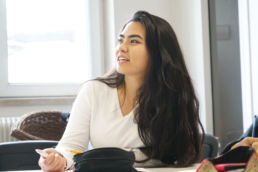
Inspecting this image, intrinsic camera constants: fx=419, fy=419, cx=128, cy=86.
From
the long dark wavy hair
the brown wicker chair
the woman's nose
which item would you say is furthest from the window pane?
the woman's nose

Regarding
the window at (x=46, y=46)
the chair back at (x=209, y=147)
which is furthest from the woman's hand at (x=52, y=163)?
the window at (x=46, y=46)

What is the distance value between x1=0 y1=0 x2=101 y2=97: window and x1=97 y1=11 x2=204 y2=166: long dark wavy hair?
162 cm

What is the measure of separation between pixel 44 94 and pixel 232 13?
1587mm

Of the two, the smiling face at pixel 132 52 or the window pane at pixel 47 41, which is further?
the window pane at pixel 47 41

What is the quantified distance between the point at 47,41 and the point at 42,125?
1103mm

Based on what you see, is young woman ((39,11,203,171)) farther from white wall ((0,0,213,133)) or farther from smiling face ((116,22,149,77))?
white wall ((0,0,213,133))

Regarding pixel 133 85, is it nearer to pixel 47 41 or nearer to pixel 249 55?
pixel 249 55

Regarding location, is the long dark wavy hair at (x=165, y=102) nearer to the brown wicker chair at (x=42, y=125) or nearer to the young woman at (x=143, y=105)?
the young woman at (x=143, y=105)

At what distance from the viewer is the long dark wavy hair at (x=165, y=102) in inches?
63.9

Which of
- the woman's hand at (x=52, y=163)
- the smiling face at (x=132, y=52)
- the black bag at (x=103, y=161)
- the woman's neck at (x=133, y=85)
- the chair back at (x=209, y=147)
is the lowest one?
the chair back at (x=209, y=147)

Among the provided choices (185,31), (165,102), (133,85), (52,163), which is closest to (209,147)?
(165,102)

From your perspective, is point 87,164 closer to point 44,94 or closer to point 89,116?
point 89,116

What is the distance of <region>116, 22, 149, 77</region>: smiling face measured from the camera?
1.73m

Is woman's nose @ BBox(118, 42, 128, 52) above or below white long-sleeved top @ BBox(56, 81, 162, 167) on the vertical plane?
above
